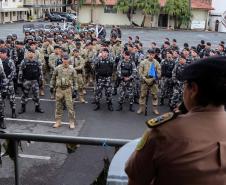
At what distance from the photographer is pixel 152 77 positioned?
1270 centimetres

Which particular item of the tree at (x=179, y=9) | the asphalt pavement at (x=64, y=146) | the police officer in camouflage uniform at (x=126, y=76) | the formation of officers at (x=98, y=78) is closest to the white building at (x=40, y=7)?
the tree at (x=179, y=9)

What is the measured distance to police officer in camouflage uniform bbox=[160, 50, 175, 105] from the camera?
13.5m

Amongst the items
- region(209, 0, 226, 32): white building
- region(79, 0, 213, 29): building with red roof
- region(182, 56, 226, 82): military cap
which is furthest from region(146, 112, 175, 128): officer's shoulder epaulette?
region(209, 0, 226, 32): white building

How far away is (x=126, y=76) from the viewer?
13.1 metres

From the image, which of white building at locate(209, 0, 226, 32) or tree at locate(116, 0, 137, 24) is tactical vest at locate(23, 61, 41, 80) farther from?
white building at locate(209, 0, 226, 32)

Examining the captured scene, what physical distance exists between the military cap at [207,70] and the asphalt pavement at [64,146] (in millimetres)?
1148

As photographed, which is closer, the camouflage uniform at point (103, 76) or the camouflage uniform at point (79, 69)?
the camouflage uniform at point (103, 76)

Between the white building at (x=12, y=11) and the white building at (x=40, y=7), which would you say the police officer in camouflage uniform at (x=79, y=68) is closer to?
the white building at (x=12, y=11)

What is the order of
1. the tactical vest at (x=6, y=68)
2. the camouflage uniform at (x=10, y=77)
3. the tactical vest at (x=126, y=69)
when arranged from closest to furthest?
the camouflage uniform at (x=10, y=77) → the tactical vest at (x=6, y=68) → the tactical vest at (x=126, y=69)

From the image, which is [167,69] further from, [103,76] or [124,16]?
[124,16]

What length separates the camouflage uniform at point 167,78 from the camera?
1353 cm

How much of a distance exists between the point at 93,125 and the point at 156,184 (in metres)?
9.56

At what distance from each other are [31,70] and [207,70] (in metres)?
10.7

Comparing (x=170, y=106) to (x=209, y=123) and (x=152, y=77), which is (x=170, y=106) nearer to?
(x=152, y=77)
